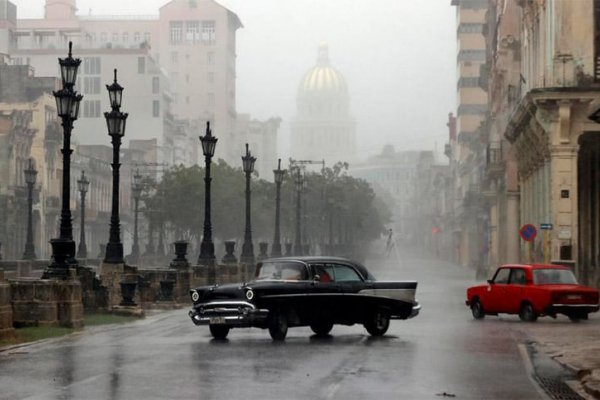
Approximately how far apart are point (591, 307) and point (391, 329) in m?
5.86

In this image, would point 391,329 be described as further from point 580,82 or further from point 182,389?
point 580,82

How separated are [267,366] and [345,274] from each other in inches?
284

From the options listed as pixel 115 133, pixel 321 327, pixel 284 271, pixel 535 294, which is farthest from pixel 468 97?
pixel 284 271

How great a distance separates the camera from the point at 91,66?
167000 millimetres

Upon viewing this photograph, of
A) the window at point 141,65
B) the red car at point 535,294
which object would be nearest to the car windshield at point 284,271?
the red car at point 535,294

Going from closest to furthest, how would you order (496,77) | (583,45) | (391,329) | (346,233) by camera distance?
(391,329)
(583,45)
(496,77)
(346,233)

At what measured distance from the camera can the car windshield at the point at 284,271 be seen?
24.0 m

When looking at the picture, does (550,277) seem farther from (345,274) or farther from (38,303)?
(38,303)

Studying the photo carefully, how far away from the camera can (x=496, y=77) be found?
84562 millimetres

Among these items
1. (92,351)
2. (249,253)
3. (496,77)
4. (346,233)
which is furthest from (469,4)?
(92,351)

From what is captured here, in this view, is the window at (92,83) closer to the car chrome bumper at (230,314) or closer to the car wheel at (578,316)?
the car wheel at (578,316)

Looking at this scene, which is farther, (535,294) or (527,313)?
(527,313)

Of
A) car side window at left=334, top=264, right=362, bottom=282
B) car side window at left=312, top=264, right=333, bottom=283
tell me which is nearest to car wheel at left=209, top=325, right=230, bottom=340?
car side window at left=312, top=264, right=333, bottom=283

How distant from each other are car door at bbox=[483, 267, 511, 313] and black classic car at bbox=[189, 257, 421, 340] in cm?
732
